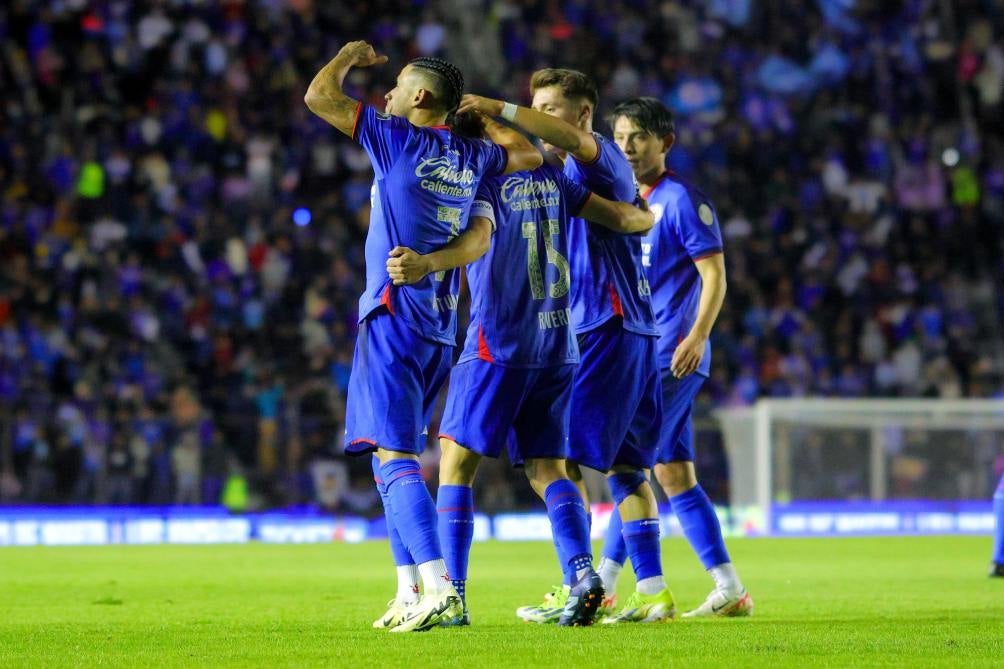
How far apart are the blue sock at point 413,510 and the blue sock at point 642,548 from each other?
1251 millimetres

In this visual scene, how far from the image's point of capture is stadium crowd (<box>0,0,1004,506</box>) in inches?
643

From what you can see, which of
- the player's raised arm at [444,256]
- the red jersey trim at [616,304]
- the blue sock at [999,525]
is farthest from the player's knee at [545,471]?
the blue sock at [999,525]

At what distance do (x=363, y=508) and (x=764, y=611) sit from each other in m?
9.38

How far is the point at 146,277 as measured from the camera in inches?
733

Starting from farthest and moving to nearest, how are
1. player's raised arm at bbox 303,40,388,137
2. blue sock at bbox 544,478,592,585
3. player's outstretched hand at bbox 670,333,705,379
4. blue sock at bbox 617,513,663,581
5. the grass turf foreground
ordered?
player's outstretched hand at bbox 670,333,705,379 → blue sock at bbox 617,513,663,581 → blue sock at bbox 544,478,592,585 → player's raised arm at bbox 303,40,388,137 → the grass turf foreground

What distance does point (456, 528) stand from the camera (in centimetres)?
629

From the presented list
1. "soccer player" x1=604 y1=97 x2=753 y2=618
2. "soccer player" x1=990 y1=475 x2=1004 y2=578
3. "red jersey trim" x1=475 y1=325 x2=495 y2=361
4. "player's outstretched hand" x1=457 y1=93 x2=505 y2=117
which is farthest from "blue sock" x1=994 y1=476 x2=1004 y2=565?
"player's outstretched hand" x1=457 y1=93 x2=505 y2=117

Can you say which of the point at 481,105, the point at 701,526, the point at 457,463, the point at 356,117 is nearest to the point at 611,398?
the point at 457,463

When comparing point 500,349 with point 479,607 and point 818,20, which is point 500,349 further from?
point 818,20

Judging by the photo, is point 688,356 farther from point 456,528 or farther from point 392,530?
point 392,530

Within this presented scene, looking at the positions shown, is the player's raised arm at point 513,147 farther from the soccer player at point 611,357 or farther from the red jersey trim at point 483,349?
the red jersey trim at point 483,349

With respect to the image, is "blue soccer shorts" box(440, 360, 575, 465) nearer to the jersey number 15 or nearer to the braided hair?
the jersey number 15

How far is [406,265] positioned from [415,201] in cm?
32

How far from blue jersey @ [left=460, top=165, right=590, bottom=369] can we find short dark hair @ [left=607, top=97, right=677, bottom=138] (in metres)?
1.12
